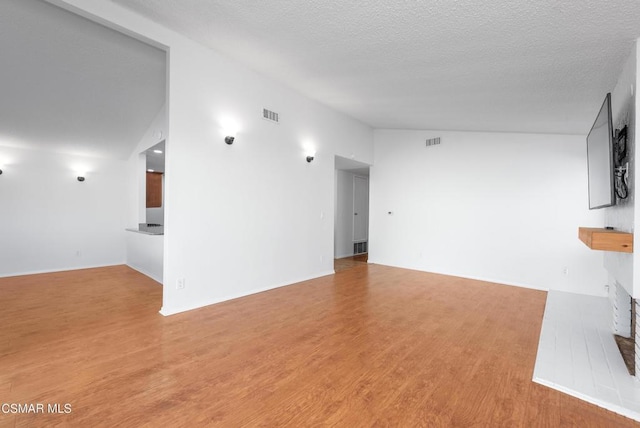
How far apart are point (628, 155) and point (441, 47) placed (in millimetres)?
1797

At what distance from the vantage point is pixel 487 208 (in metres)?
5.34

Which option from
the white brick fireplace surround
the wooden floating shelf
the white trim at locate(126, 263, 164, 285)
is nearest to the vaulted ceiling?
the wooden floating shelf

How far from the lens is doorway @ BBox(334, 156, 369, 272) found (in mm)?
7316

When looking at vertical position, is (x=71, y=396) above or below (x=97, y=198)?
below

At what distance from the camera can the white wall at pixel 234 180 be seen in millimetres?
3324

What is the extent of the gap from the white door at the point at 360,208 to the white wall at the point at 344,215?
0.19 m

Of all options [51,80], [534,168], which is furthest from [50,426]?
[534,168]

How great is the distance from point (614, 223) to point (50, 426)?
15.9ft

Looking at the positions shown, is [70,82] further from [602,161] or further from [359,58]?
[602,161]

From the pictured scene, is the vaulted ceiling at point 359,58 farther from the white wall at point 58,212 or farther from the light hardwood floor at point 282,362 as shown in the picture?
the light hardwood floor at point 282,362

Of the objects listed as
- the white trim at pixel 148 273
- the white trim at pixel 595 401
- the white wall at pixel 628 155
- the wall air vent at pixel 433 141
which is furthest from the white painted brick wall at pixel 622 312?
the white trim at pixel 148 273

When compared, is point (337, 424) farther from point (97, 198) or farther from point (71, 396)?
point (97, 198)

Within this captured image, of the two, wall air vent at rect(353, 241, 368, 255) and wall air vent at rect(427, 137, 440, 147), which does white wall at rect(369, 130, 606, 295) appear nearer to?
wall air vent at rect(427, 137, 440, 147)

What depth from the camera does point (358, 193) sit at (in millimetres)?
8133
